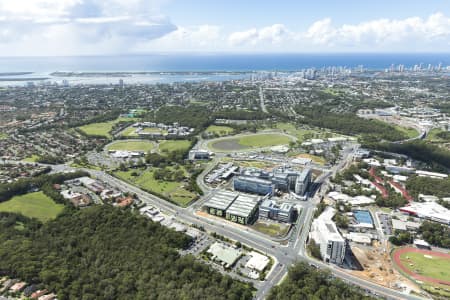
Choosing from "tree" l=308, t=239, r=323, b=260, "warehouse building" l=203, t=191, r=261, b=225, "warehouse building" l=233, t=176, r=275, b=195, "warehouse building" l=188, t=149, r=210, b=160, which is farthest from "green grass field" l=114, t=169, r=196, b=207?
"tree" l=308, t=239, r=323, b=260

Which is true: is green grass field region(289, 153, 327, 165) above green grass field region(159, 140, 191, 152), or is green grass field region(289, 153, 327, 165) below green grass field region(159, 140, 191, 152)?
below

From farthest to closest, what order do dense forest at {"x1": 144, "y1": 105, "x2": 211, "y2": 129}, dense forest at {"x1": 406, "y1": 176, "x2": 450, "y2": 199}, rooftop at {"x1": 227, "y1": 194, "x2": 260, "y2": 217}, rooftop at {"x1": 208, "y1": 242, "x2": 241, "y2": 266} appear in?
dense forest at {"x1": 144, "y1": 105, "x2": 211, "y2": 129} → dense forest at {"x1": 406, "y1": 176, "x2": 450, "y2": 199} → rooftop at {"x1": 227, "y1": 194, "x2": 260, "y2": 217} → rooftop at {"x1": 208, "y1": 242, "x2": 241, "y2": 266}

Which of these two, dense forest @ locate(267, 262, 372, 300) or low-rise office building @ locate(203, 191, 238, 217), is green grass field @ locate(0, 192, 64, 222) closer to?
low-rise office building @ locate(203, 191, 238, 217)

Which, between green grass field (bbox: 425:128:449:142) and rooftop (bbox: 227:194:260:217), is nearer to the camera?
rooftop (bbox: 227:194:260:217)

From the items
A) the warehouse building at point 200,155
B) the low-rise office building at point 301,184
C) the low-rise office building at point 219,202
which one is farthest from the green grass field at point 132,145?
the low-rise office building at point 301,184

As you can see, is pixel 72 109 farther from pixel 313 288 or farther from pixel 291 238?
pixel 313 288

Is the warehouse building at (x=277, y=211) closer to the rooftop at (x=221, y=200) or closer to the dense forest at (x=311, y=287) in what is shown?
the rooftop at (x=221, y=200)

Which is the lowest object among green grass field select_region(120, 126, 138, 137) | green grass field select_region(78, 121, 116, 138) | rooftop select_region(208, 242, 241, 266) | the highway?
the highway
